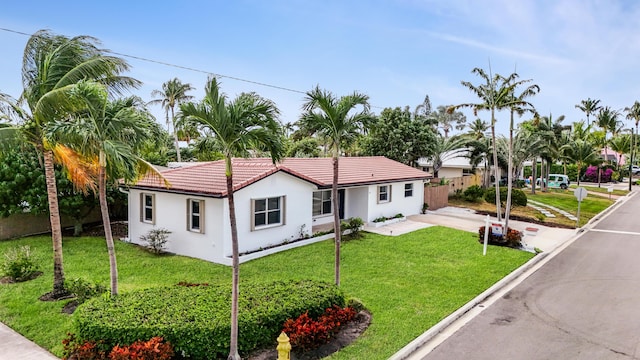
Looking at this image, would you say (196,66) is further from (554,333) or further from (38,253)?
(554,333)

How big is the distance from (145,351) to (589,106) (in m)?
64.7

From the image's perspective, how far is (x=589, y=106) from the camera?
55.5 metres

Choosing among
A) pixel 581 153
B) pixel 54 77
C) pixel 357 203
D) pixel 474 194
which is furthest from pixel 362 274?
pixel 581 153

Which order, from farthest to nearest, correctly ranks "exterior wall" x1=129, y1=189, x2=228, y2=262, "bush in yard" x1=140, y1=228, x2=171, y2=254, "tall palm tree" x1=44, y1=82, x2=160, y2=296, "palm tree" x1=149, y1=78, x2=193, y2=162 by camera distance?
"palm tree" x1=149, y1=78, x2=193, y2=162 → "bush in yard" x1=140, y1=228, x2=171, y2=254 → "exterior wall" x1=129, y1=189, x2=228, y2=262 → "tall palm tree" x1=44, y1=82, x2=160, y2=296

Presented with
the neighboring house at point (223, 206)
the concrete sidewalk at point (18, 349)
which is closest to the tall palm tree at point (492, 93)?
the neighboring house at point (223, 206)

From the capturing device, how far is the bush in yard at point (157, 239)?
49.3 ft

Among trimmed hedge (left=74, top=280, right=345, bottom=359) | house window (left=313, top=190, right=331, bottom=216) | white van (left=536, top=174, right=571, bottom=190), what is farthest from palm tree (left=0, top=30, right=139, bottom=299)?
white van (left=536, top=174, right=571, bottom=190)

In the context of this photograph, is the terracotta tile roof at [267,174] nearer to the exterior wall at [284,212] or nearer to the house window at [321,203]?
the exterior wall at [284,212]

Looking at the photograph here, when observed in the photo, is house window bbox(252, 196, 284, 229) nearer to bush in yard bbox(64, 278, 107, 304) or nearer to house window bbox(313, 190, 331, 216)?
house window bbox(313, 190, 331, 216)

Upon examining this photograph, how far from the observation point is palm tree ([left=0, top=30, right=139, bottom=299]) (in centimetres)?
943

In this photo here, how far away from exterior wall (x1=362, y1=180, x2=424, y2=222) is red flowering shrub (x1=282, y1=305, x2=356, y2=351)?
13.2 m

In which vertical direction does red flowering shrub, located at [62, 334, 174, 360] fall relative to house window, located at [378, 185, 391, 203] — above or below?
below

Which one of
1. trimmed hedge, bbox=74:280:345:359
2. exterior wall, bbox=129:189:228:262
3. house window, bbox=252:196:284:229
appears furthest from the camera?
house window, bbox=252:196:284:229

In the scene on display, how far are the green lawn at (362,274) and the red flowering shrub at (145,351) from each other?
1.89 metres
